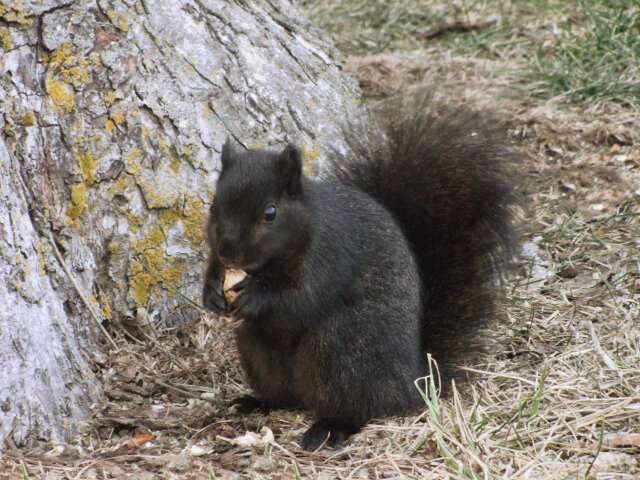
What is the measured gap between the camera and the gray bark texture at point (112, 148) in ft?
11.4

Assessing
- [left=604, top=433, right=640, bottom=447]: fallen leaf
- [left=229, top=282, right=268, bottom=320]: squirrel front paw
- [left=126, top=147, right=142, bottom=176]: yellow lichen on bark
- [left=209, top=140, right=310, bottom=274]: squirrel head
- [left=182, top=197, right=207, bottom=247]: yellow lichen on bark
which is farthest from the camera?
[left=182, top=197, right=207, bottom=247]: yellow lichen on bark

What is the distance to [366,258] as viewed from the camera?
3434 millimetres

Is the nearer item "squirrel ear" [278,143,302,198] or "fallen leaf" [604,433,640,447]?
"fallen leaf" [604,433,640,447]

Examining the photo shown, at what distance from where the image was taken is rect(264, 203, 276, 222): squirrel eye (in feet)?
10.2

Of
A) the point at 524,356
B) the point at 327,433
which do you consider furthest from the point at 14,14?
the point at 524,356

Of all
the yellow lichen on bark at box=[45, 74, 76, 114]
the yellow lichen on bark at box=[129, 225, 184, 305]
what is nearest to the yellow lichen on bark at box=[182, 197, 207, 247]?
the yellow lichen on bark at box=[129, 225, 184, 305]

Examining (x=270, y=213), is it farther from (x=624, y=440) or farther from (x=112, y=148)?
(x=624, y=440)

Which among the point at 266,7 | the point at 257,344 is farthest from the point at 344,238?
the point at 266,7

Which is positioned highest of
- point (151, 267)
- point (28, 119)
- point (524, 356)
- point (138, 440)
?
point (28, 119)

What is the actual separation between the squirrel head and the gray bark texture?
734 mm

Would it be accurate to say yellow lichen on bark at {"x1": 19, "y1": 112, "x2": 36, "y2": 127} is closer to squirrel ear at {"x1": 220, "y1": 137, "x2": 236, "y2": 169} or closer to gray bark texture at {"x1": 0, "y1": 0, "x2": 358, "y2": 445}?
gray bark texture at {"x1": 0, "y1": 0, "x2": 358, "y2": 445}

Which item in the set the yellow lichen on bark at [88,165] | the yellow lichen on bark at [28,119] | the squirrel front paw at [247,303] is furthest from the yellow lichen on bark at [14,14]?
the squirrel front paw at [247,303]

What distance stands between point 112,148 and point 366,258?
47.4 inches

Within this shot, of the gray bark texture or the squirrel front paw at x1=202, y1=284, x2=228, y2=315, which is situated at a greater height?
the gray bark texture
